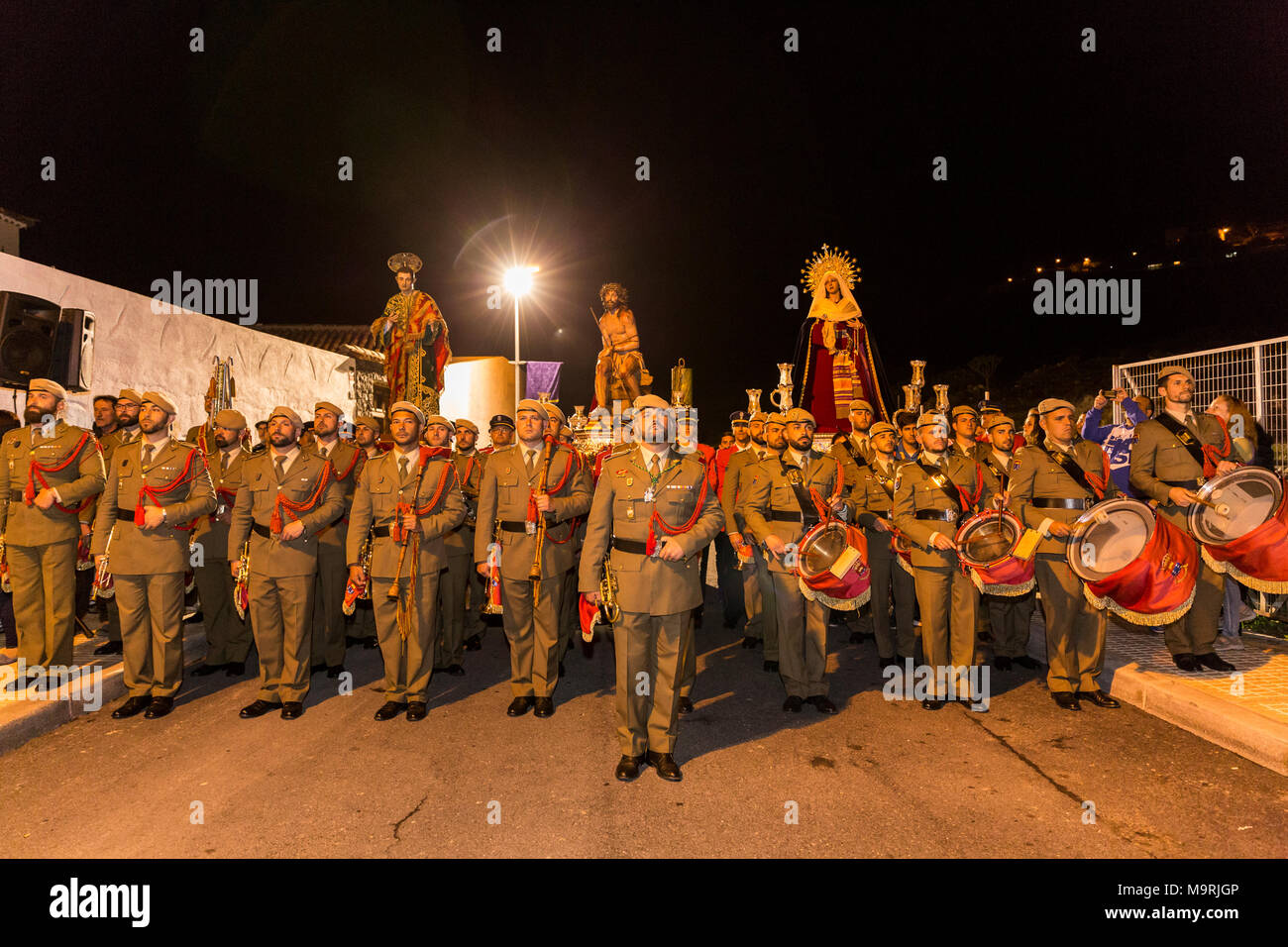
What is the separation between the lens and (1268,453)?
6891mm

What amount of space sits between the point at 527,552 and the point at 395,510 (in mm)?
1043

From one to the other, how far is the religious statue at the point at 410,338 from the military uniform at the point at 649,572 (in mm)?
5095

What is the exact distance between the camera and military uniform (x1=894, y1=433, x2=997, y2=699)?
5.43 meters

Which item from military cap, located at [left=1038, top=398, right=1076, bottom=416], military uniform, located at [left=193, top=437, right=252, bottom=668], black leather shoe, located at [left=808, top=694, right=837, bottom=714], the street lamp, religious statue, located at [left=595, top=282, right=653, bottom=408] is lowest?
black leather shoe, located at [left=808, top=694, right=837, bottom=714]

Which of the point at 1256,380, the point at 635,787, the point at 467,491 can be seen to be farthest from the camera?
the point at 1256,380

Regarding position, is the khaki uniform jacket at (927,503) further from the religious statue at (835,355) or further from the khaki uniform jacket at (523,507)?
the religious statue at (835,355)

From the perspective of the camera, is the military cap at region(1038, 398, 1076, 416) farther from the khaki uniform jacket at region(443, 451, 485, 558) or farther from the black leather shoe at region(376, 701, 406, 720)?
the black leather shoe at region(376, 701, 406, 720)

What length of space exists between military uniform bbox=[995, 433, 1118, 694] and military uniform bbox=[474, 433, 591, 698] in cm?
346

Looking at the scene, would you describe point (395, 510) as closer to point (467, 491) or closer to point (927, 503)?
point (467, 491)

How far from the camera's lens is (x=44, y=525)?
18.9ft

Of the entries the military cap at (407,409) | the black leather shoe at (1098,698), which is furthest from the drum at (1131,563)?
the military cap at (407,409)

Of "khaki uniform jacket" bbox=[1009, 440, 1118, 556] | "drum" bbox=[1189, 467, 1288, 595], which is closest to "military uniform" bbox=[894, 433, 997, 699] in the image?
"khaki uniform jacket" bbox=[1009, 440, 1118, 556]

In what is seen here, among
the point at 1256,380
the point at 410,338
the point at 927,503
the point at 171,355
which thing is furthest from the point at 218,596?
the point at 1256,380

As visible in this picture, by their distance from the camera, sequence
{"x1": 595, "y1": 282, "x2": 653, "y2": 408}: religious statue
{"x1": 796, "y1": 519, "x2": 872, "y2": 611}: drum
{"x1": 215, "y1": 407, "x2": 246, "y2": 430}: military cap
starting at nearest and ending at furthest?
{"x1": 796, "y1": 519, "x2": 872, "y2": 611}: drum, {"x1": 215, "y1": 407, "x2": 246, "y2": 430}: military cap, {"x1": 595, "y1": 282, "x2": 653, "y2": 408}: religious statue
